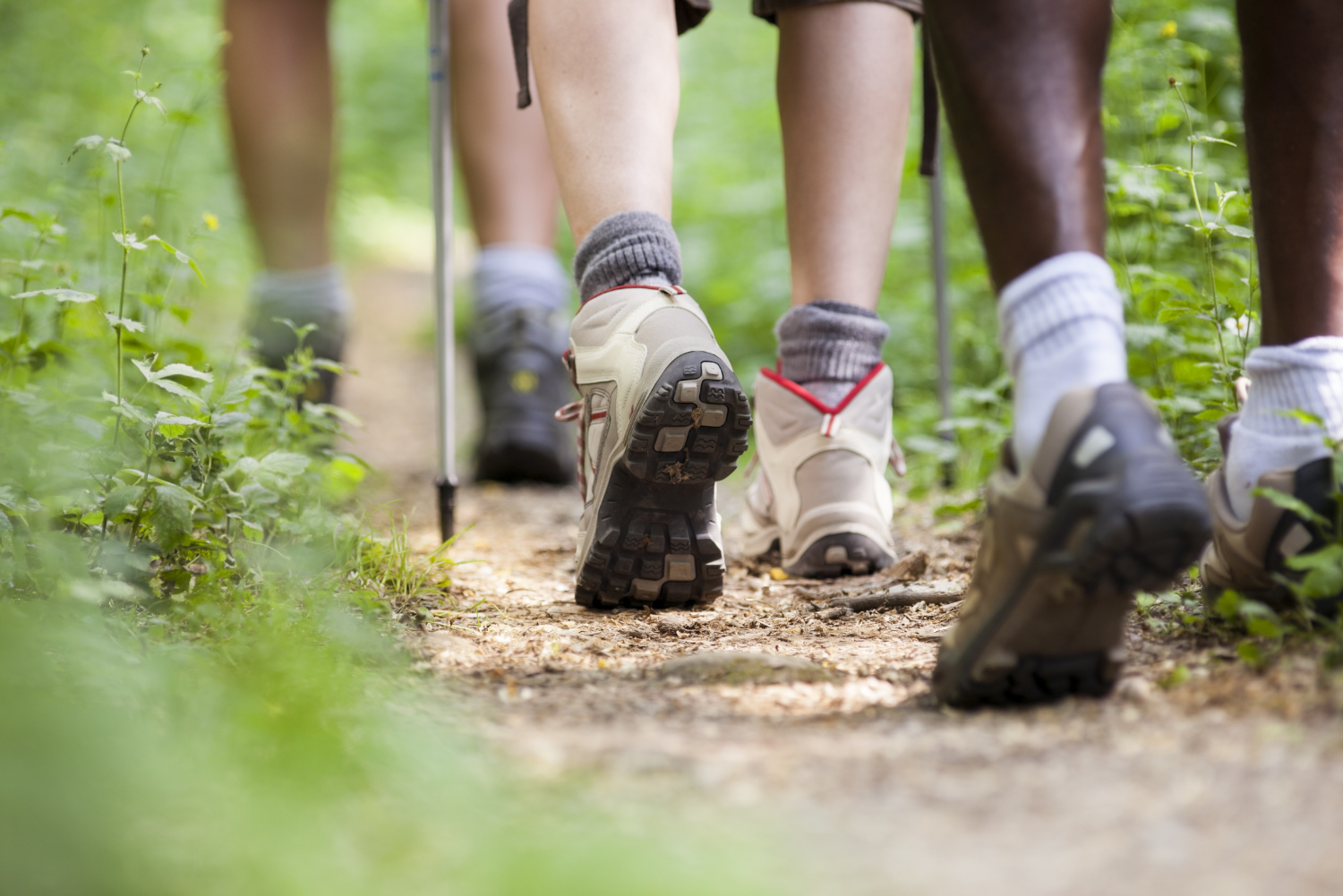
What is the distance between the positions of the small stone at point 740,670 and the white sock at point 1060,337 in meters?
0.31

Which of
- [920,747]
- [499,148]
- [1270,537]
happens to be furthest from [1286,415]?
[499,148]

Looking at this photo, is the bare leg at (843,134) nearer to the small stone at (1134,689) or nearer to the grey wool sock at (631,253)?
the grey wool sock at (631,253)

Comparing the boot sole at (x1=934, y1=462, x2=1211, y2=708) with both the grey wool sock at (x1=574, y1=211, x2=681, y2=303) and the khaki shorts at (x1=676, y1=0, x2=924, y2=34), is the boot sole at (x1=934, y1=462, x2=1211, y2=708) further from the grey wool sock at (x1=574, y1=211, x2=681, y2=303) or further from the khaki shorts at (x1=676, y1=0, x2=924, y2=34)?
the khaki shorts at (x1=676, y1=0, x2=924, y2=34)

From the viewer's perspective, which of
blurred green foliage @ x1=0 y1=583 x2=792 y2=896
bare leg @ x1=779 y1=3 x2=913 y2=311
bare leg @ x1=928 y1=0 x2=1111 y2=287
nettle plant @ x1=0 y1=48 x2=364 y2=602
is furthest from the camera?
bare leg @ x1=779 y1=3 x2=913 y2=311

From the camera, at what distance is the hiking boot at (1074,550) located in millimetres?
802

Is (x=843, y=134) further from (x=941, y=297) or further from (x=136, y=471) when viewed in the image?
(x=136, y=471)

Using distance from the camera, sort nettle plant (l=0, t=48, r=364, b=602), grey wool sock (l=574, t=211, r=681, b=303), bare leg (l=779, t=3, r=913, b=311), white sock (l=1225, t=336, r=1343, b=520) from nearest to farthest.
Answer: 1. white sock (l=1225, t=336, r=1343, b=520)
2. nettle plant (l=0, t=48, r=364, b=602)
3. grey wool sock (l=574, t=211, r=681, b=303)
4. bare leg (l=779, t=3, r=913, b=311)

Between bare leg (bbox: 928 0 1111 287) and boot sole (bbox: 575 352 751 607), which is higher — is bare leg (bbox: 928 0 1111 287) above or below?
above

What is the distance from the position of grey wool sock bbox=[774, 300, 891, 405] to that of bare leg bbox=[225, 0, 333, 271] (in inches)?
53.0

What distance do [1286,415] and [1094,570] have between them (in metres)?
0.32

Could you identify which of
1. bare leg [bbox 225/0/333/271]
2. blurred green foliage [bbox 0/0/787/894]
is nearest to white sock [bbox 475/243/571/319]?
bare leg [bbox 225/0/333/271]

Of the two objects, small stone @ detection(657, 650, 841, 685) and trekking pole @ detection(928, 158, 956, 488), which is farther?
trekking pole @ detection(928, 158, 956, 488)

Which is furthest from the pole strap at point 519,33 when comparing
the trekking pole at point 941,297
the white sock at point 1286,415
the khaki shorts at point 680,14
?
the trekking pole at point 941,297

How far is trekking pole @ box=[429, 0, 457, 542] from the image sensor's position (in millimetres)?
1916
